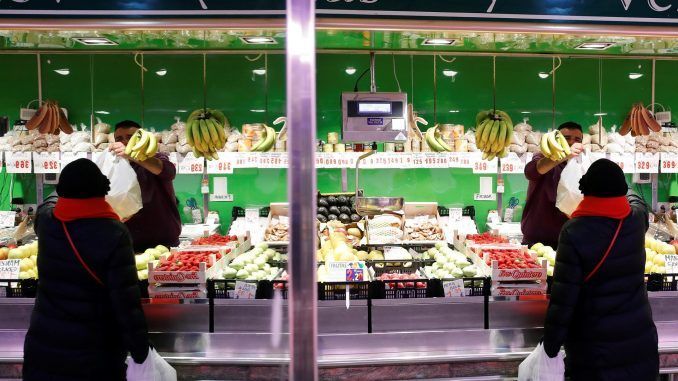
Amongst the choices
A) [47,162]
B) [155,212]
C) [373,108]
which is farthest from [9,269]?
[47,162]

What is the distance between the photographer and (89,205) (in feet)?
8.65

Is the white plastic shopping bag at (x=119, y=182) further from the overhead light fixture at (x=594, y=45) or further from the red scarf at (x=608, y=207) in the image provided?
the overhead light fixture at (x=594, y=45)

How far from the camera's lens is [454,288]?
330 centimetres

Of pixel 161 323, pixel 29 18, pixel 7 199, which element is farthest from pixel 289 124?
pixel 7 199

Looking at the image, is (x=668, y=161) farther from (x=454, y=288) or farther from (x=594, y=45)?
(x=454, y=288)

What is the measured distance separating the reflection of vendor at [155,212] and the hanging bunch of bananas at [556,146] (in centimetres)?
291

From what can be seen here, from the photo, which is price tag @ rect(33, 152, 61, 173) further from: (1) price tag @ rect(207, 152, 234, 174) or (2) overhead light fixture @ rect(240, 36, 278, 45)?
(2) overhead light fixture @ rect(240, 36, 278, 45)

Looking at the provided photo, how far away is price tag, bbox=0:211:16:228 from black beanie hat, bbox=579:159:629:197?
6.30 meters

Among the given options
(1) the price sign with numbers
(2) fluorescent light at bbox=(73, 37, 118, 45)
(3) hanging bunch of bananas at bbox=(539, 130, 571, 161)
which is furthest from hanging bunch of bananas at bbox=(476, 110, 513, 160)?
(2) fluorescent light at bbox=(73, 37, 118, 45)

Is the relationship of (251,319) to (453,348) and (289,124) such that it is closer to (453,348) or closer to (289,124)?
(453,348)

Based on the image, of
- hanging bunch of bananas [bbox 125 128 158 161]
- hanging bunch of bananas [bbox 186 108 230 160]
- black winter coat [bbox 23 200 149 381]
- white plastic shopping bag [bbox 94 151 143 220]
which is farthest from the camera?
hanging bunch of bananas [bbox 186 108 230 160]

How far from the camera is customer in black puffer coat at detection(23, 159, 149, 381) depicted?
2.59 m

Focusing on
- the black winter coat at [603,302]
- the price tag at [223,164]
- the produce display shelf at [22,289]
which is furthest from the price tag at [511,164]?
the produce display shelf at [22,289]

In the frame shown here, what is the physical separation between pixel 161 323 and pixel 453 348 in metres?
1.63
